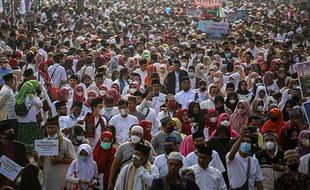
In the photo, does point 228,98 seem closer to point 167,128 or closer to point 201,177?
point 167,128

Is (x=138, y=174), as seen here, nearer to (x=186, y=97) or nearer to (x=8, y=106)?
(x=8, y=106)

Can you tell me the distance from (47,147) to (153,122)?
2.97 m

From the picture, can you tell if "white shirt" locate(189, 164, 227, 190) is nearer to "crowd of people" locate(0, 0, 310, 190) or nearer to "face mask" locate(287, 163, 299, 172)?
"crowd of people" locate(0, 0, 310, 190)

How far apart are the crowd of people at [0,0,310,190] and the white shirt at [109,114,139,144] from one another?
0.01 m

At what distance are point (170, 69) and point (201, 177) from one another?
28.1 ft

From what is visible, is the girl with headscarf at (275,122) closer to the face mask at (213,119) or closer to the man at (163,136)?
the face mask at (213,119)

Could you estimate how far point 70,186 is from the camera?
32.3ft

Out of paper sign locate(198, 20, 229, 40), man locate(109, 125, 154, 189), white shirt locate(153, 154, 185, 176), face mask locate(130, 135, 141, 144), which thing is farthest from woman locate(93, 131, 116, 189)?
paper sign locate(198, 20, 229, 40)

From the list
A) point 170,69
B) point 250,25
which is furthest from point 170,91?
point 250,25

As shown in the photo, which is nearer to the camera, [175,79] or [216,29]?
[175,79]

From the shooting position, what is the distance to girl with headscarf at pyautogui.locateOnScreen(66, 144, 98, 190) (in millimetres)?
9602

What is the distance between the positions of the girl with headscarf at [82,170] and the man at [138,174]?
1054 mm

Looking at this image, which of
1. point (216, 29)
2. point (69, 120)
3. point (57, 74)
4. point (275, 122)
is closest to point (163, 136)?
point (69, 120)

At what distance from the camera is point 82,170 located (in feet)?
31.6
